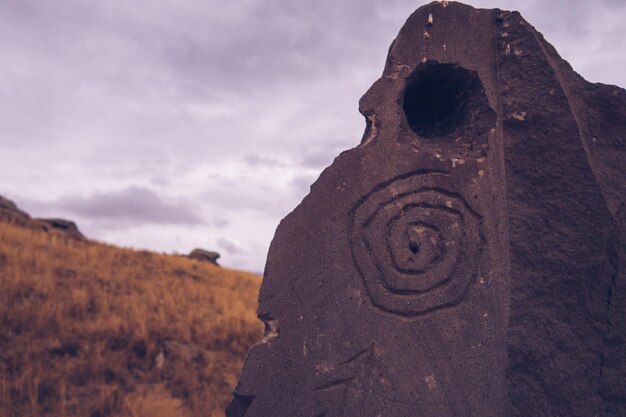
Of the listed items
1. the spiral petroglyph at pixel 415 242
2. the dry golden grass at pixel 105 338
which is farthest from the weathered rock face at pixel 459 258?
the dry golden grass at pixel 105 338

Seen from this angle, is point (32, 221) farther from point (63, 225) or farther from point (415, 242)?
point (415, 242)

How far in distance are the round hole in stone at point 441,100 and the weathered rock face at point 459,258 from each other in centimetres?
1

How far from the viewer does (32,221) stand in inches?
432

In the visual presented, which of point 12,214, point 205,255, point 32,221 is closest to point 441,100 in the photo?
point 12,214

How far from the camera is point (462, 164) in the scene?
238 centimetres

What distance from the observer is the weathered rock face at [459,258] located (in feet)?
7.12

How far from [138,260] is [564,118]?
26.0 feet

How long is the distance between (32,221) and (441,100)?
1034 cm

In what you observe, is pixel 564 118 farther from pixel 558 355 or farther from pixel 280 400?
pixel 280 400

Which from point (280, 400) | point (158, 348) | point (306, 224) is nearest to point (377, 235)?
point (306, 224)

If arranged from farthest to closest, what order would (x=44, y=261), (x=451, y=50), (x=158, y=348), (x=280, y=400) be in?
(x=44, y=261) → (x=158, y=348) → (x=451, y=50) → (x=280, y=400)

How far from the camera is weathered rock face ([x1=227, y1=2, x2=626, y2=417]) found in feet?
7.12

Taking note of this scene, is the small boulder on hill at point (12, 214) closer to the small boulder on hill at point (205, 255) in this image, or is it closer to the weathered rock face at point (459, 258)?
the small boulder on hill at point (205, 255)

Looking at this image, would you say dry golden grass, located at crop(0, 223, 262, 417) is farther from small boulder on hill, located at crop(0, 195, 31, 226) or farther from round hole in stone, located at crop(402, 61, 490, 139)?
round hole in stone, located at crop(402, 61, 490, 139)
